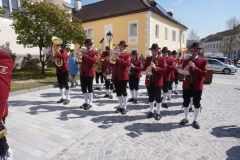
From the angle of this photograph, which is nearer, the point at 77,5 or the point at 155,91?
the point at 155,91

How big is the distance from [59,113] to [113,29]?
21225 mm

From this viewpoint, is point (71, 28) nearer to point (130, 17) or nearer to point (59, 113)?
point (59, 113)

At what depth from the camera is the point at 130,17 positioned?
76.0 feet

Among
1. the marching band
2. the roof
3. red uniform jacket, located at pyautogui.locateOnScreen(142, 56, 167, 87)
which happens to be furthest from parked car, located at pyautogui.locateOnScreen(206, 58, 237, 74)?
red uniform jacket, located at pyautogui.locateOnScreen(142, 56, 167, 87)

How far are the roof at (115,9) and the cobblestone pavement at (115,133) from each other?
62.3 ft

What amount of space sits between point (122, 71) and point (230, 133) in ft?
11.2

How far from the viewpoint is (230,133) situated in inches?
174

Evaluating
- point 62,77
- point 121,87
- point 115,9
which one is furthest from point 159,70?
point 115,9

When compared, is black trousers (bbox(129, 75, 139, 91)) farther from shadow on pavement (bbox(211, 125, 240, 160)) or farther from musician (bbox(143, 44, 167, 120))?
shadow on pavement (bbox(211, 125, 240, 160))

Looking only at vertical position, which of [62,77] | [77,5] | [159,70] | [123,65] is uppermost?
[77,5]

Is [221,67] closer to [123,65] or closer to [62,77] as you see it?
[123,65]

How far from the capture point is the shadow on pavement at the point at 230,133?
344 cm

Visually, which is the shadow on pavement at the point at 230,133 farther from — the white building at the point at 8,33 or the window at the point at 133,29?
the window at the point at 133,29

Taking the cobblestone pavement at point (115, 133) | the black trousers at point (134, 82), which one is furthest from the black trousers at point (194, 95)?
the black trousers at point (134, 82)
